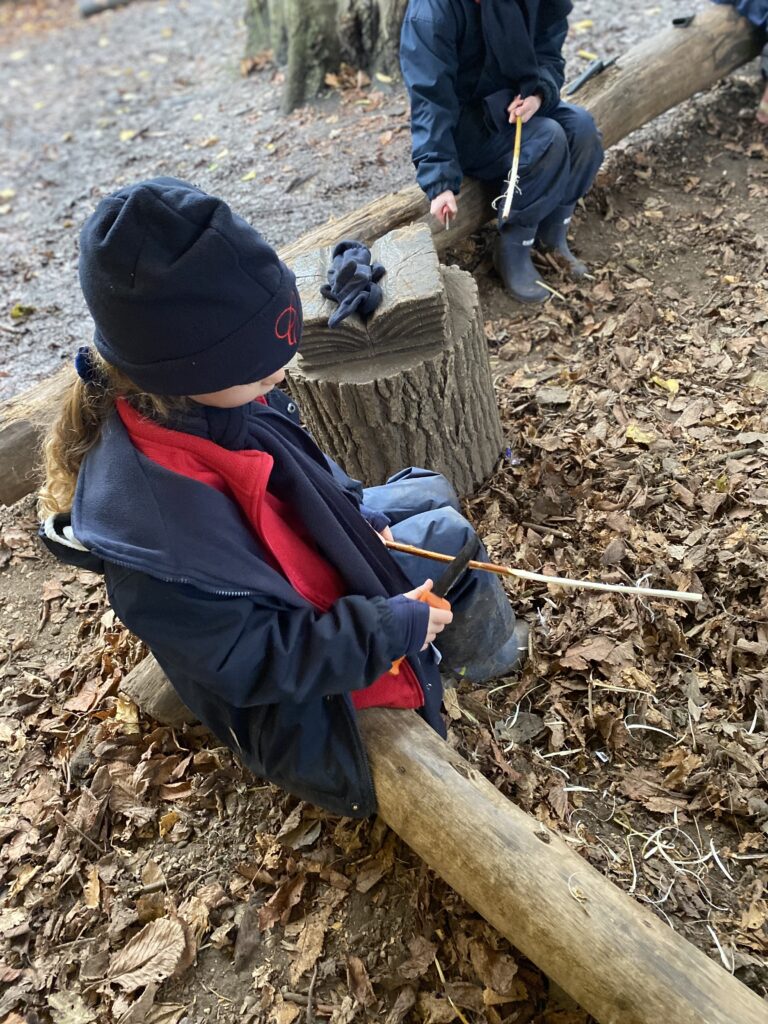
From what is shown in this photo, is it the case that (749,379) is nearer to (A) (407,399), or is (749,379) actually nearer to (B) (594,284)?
(B) (594,284)

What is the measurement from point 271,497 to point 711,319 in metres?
2.96

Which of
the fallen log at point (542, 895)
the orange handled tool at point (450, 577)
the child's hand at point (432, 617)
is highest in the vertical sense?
the child's hand at point (432, 617)

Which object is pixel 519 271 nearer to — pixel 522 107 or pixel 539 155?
pixel 539 155

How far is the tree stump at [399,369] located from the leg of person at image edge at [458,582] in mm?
284

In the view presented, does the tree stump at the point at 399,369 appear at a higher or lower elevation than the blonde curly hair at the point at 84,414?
lower

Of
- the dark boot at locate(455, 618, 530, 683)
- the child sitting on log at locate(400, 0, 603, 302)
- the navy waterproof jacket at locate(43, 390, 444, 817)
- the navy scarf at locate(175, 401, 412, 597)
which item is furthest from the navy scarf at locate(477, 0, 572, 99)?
the navy waterproof jacket at locate(43, 390, 444, 817)

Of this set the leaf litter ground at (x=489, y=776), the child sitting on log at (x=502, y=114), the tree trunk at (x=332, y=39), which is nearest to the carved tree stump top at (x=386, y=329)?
the leaf litter ground at (x=489, y=776)

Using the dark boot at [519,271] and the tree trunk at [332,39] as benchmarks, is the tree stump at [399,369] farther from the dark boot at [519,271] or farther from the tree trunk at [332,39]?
the tree trunk at [332,39]

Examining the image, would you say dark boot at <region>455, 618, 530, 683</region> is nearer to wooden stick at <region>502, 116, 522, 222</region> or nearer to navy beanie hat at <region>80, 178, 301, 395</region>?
navy beanie hat at <region>80, 178, 301, 395</region>

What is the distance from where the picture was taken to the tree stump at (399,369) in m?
2.71

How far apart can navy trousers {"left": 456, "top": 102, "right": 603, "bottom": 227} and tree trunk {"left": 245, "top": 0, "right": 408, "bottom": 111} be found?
2.50 m

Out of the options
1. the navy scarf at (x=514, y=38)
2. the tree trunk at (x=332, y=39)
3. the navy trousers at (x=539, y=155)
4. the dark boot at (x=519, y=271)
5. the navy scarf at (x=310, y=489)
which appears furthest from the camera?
the tree trunk at (x=332, y=39)

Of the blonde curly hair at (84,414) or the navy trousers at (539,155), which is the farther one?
the navy trousers at (539,155)

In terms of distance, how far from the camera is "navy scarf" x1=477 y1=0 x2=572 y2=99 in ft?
11.8
